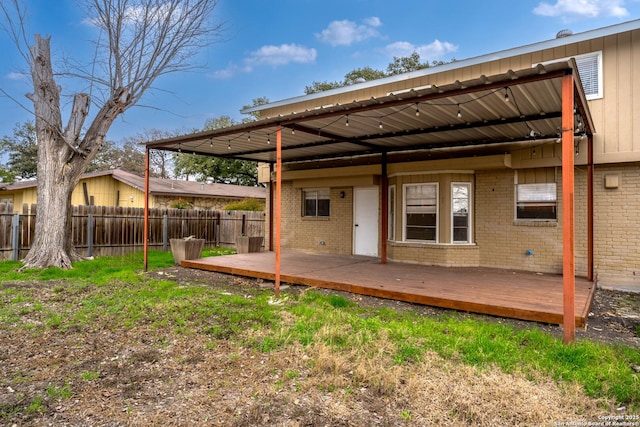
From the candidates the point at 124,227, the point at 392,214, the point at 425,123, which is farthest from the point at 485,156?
the point at 124,227

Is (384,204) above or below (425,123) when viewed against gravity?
below

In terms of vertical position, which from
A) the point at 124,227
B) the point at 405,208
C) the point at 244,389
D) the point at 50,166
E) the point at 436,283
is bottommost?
the point at 244,389

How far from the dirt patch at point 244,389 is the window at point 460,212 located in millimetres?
4654

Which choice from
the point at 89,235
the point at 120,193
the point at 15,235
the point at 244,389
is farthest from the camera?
the point at 120,193

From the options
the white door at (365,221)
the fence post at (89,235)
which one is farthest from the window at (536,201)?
the fence post at (89,235)

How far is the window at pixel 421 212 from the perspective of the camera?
366 inches

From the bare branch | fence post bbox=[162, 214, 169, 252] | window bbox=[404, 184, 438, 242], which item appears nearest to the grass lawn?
window bbox=[404, 184, 438, 242]

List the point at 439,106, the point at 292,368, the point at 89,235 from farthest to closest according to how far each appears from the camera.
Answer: the point at 89,235, the point at 439,106, the point at 292,368

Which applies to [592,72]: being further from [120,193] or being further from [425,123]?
[120,193]

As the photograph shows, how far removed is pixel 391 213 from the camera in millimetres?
10242

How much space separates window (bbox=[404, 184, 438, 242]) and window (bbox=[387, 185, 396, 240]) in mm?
334

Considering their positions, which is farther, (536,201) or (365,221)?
(365,221)

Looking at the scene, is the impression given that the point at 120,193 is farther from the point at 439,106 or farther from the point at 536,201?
the point at 536,201

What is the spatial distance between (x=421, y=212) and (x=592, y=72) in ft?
14.7
